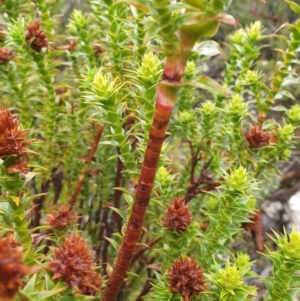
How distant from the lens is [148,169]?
0.66 meters

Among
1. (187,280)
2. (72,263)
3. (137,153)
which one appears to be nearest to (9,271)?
(72,263)

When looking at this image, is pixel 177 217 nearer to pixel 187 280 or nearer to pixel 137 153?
pixel 187 280

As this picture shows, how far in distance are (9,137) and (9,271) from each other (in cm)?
26

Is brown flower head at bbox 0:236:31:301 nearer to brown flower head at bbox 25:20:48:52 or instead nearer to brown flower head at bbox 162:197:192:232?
brown flower head at bbox 162:197:192:232

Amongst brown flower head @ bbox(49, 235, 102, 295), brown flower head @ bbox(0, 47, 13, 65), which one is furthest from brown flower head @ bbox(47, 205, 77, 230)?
brown flower head @ bbox(0, 47, 13, 65)

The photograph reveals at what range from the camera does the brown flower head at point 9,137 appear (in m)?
0.72

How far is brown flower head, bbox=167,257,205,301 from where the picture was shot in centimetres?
83

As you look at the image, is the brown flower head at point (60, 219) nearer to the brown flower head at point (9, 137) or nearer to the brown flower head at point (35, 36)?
the brown flower head at point (9, 137)

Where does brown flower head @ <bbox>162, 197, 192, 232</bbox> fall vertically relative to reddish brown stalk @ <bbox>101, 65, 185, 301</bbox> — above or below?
below

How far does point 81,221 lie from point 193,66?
696mm

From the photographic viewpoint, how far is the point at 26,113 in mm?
1398

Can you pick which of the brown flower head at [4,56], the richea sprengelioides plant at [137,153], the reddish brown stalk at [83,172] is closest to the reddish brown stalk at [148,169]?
the richea sprengelioides plant at [137,153]

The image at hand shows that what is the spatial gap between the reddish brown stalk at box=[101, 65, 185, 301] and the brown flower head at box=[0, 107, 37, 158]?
207 millimetres

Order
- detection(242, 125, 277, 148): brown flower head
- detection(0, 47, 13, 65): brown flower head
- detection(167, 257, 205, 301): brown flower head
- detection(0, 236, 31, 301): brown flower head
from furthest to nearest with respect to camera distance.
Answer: detection(0, 47, 13, 65): brown flower head → detection(242, 125, 277, 148): brown flower head → detection(167, 257, 205, 301): brown flower head → detection(0, 236, 31, 301): brown flower head
